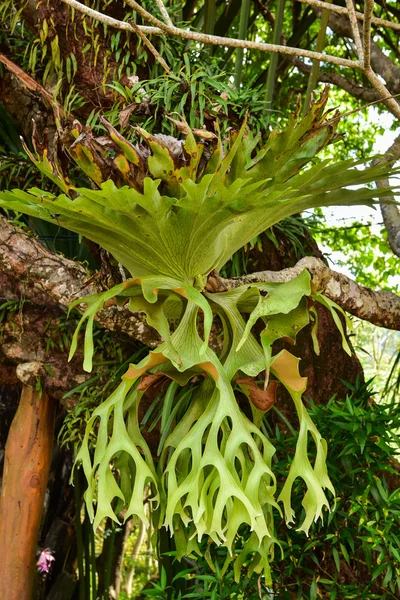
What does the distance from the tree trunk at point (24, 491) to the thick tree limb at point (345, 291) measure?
620 millimetres

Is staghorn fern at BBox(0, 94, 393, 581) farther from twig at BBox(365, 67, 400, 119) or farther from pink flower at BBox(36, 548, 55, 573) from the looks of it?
pink flower at BBox(36, 548, 55, 573)

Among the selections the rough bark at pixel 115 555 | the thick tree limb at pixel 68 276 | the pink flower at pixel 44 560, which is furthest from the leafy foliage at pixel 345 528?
the rough bark at pixel 115 555

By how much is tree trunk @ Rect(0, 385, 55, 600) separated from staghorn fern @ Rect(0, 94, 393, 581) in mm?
525

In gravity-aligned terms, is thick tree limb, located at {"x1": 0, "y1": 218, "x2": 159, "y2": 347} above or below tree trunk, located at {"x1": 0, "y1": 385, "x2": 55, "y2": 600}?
above

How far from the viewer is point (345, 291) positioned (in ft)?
4.20

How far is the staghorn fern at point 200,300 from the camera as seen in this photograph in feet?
2.97

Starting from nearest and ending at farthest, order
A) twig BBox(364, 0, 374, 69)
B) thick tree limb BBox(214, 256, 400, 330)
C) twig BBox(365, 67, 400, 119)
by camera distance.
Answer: twig BBox(364, 0, 374, 69) → twig BBox(365, 67, 400, 119) → thick tree limb BBox(214, 256, 400, 330)

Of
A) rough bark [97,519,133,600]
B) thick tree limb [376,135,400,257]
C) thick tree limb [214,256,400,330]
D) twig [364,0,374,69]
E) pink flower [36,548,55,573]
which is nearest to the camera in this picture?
twig [364,0,374,69]

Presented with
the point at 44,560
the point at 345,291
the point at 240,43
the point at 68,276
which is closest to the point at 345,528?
the point at 345,291

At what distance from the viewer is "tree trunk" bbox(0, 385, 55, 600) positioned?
149 centimetres

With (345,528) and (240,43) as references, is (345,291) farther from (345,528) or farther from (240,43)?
(240,43)

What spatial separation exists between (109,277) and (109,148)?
290 millimetres

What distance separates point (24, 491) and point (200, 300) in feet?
2.69

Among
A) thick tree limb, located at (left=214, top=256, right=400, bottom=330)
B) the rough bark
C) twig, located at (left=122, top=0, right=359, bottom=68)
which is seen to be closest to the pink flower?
the rough bark
